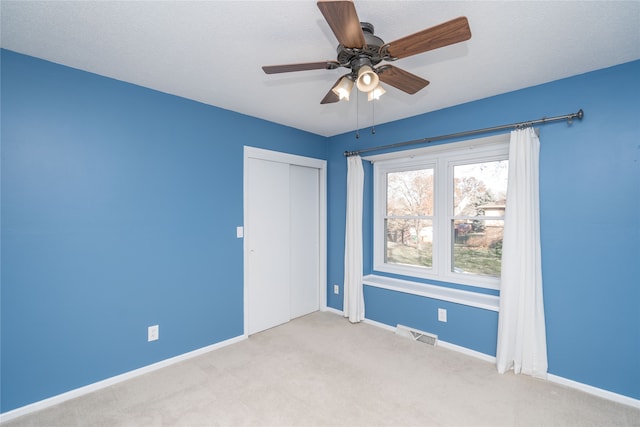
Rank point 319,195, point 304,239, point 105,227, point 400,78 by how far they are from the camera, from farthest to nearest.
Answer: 1. point 319,195
2. point 304,239
3. point 105,227
4. point 400,78

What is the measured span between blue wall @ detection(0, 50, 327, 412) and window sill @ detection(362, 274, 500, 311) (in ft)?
5.65

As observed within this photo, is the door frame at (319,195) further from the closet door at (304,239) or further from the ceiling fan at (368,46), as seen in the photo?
the ceiling fan at (368,46)

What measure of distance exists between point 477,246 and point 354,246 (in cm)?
137

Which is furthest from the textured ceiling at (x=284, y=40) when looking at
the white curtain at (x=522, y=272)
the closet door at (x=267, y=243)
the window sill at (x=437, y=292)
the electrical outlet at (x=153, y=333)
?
the electrical outlet at (x=153, y=333)

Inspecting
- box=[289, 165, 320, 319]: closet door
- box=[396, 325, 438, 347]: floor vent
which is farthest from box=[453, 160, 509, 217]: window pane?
box=[289, 165, 320, 319]: closet door

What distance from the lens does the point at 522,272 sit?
2561 millimetres

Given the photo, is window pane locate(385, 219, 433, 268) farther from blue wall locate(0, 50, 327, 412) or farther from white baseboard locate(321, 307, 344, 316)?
blue wall locate(0, 50, 327, 412)

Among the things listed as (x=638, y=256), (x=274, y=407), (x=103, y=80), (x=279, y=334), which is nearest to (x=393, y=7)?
(x=103, y=80)

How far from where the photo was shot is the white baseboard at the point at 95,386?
2049mm

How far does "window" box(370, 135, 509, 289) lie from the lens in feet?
10.2

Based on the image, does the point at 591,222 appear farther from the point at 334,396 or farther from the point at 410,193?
the point at 334,396

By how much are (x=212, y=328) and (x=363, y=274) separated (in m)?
1.91

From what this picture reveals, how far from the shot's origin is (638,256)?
7.06 feet

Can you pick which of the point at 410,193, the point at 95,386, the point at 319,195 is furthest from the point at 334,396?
the point at 319,195
